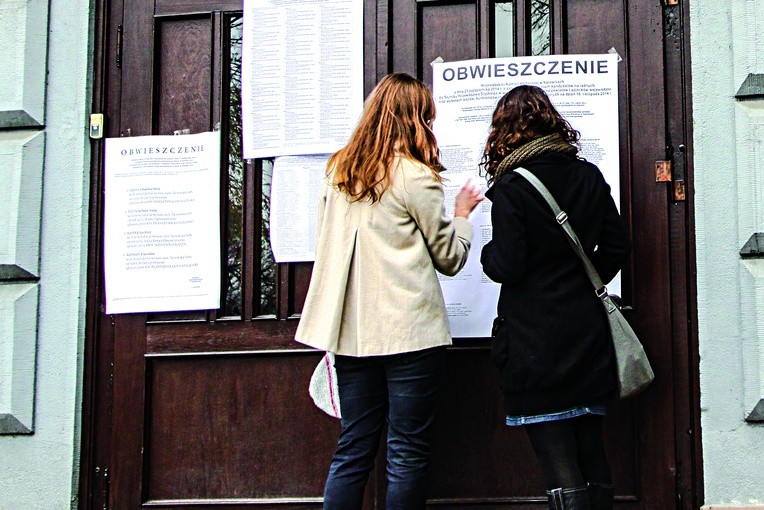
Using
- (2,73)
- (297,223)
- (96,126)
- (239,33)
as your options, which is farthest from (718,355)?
(2,73)

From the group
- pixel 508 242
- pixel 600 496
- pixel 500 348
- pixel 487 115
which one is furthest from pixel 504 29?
pixel 600 496

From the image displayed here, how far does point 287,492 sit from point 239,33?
1919 mm

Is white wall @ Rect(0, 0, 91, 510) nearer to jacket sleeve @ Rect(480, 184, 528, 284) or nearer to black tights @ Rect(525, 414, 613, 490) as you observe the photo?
jacket sleeve @ Rect(480, 184, 528, 284)

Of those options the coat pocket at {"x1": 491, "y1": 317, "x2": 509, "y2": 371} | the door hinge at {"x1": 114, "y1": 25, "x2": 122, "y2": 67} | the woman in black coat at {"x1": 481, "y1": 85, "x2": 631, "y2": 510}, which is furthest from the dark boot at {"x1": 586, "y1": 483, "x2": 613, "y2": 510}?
the door hinge at {"x1": 114, "y1": 25, "x2": 122, "y2": 67}

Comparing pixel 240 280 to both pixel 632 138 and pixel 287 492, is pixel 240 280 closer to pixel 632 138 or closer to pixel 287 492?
pixel 287 492

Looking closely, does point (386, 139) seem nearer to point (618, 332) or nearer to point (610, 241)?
point (610, 241)

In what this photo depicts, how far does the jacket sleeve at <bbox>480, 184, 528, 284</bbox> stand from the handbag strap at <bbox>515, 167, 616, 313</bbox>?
78 millimetres

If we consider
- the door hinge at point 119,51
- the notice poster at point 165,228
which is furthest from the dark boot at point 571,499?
the door hinge at point 119,51

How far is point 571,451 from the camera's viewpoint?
3363 millimetres

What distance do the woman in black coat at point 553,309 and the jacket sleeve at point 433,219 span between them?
136 millimetres

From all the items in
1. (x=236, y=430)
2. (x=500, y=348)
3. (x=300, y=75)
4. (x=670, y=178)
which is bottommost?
(x=236, y=430)

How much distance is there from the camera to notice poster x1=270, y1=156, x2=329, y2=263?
4285mm

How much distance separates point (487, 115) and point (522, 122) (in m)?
0.64

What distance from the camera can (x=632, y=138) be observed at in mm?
4098
